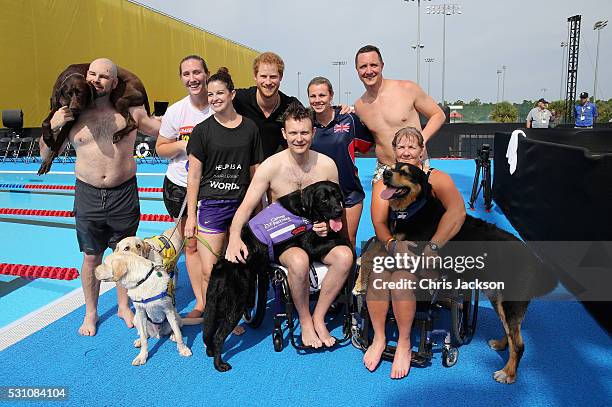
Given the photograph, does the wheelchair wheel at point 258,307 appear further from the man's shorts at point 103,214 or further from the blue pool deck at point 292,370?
the man's shorts at point 103,214

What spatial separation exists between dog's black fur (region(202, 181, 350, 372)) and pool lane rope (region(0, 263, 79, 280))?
8.51 feet

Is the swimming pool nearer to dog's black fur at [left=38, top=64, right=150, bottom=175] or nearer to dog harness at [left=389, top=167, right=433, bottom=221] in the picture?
dog's black fur at [left=38, top=64, right=150, bottom=175]

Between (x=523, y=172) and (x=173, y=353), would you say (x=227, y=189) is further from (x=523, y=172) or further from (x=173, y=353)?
(x=523, y=172)

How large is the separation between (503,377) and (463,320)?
52cm

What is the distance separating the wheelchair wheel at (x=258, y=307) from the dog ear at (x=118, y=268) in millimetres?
960

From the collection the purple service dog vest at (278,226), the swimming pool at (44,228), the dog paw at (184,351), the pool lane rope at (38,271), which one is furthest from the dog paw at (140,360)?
the pool lane rope at (38,271)

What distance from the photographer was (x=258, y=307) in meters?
3.32

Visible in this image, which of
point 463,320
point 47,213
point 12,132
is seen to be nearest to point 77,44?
point 12,132

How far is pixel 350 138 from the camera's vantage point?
357 cm

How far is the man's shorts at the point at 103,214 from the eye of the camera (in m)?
3.19

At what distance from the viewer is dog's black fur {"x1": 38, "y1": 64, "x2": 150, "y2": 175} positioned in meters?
2.89

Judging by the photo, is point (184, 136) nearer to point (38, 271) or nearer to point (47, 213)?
point (38, 271)

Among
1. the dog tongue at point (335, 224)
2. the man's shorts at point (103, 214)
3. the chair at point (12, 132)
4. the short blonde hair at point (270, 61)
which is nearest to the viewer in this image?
the dog tongue at point (335, 224)

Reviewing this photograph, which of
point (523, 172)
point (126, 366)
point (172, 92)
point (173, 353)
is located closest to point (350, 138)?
point (173, 353)
